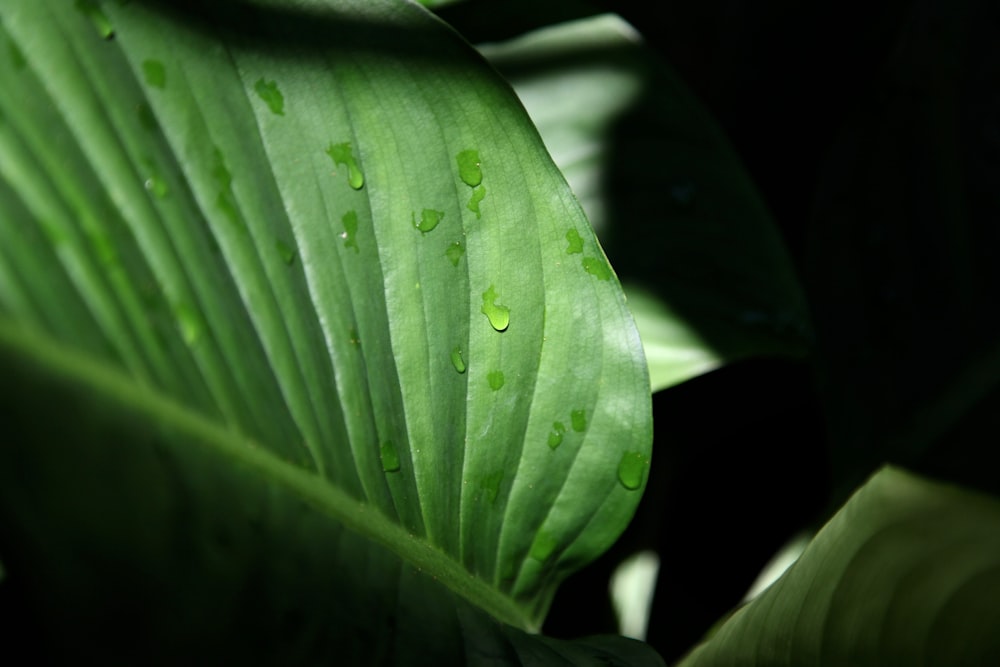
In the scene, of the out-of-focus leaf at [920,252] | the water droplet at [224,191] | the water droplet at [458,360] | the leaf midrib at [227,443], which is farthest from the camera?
the out-of-focus leaf at [920,252]

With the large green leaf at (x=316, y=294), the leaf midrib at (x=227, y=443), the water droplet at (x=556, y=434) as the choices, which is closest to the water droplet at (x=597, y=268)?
the large green leaf at (x=316, y=294)

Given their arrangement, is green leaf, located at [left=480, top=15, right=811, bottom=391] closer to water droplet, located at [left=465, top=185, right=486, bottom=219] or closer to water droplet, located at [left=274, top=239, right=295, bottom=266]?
water droplet, located at [left=465, top=185, right=486, bottom=219]

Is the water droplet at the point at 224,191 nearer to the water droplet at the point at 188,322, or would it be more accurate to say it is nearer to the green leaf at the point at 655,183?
the water droplet at the point at 188,322

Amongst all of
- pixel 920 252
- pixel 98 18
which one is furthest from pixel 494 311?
pixel 920 252

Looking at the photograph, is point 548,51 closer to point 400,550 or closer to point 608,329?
point 608,329

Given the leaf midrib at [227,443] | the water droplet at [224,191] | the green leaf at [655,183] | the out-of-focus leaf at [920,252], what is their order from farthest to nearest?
the out-of-focus leaf at [920,252]
the green leaf at [655,183]
the water droplet at [224,191]
the leaf midrib at [227,443]

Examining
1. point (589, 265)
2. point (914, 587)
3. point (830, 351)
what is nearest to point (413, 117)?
point (589, 265)
